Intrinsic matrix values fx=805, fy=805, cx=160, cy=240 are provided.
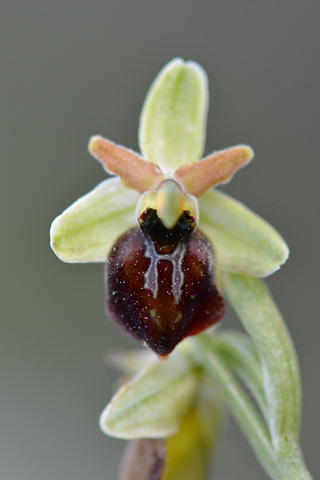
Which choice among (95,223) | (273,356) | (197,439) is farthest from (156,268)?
(197,439)

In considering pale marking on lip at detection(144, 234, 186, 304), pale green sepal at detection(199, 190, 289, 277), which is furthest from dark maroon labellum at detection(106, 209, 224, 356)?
pale green sepal at detection(199, 190, 289, 277)

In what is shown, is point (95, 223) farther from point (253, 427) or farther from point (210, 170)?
point (253, 427)

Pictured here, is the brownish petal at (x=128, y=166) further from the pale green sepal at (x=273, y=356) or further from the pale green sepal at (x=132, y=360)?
the pale green sepal at (x=132, y=360)

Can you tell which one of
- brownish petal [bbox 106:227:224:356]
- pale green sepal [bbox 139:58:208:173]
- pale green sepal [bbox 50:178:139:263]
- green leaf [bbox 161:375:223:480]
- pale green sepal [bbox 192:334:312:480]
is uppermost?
pale green sepal [bbox 139:58:208:173]

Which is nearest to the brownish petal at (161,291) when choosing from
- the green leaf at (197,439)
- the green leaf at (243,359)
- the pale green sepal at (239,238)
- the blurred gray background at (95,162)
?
the pale green sepal at (239,238)

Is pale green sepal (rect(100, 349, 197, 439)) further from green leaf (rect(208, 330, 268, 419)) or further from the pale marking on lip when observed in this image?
the pale marking on lip

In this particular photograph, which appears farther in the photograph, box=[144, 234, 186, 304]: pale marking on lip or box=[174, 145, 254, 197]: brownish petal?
box=[174, 145, 254, 197]: brownish petal

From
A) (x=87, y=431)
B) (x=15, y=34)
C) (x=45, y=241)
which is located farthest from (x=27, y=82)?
(x=87, y=431)

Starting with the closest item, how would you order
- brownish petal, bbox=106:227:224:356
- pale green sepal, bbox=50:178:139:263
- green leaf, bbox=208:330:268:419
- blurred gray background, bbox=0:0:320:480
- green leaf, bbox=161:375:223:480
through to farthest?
brownish petal, bbox=106:227:224:356
pale green sepal, bbox=50:178:139:263
green leaf, bbox=208:330:268:419
green leaf, bbox=161:375:223:480
blurred gray background, bbox=0:0:320:480
